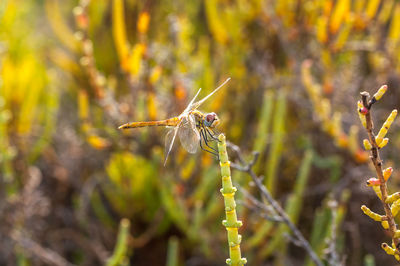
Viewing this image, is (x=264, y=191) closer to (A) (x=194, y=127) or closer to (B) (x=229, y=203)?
(A) (x=194, y=127)

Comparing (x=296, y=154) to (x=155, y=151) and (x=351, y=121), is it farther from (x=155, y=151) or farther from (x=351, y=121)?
(x=155, y=151)

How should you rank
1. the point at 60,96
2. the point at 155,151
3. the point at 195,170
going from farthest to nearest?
the point at 60,96 → the point at 195,170 → the point at 155,151

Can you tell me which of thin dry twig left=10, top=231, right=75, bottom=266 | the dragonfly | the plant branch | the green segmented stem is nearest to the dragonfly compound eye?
the dragonfly

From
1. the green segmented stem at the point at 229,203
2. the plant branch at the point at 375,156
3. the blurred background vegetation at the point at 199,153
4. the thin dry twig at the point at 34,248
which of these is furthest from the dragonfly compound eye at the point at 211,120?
the thin dry twig at the point at 34,248

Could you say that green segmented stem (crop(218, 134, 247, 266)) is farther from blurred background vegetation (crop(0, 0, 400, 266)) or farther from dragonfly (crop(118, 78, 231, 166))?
blurred background vegetation (crop(0, 0, 400, 266))

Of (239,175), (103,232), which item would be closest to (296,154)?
(239,175)

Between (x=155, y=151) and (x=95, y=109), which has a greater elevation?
(x=95, y=109)
